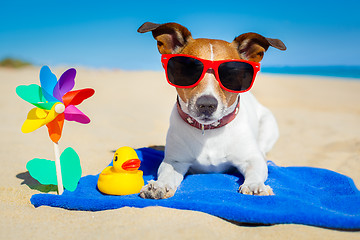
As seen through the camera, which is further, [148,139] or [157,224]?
[148,139]

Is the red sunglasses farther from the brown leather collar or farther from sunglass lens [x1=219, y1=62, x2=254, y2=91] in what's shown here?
the brown leather collar

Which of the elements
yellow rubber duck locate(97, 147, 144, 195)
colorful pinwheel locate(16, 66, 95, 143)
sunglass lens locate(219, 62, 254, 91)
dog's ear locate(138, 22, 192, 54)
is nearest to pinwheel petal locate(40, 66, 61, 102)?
colorful pinwheel locate(16, 66, 95, 143)

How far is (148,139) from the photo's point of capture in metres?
5.61

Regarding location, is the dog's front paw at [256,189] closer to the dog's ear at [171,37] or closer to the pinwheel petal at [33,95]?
the dog's ear at [171,37]

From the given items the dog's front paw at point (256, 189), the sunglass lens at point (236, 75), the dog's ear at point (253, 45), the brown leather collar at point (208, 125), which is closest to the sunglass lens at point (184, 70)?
the sunglass lens at point (236, 75)

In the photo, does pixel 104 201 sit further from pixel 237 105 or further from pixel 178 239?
pixel 237 105

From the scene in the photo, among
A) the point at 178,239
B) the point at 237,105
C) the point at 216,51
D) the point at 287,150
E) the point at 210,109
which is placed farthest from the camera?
the point at 287,150

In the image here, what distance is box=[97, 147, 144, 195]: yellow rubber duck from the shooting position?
115 inches

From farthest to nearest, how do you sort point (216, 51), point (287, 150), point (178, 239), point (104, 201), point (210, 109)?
point (287, 150) → point (216, 51) → point (210, 109) → point (104, 201) → point (178, 239)

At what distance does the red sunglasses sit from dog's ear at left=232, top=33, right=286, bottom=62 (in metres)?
0.19

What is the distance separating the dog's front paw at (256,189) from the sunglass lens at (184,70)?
3.40ft

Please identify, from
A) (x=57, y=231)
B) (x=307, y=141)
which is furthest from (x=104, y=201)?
(x=307, y=141)

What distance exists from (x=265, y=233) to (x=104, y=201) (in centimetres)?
120

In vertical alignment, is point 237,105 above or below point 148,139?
above
